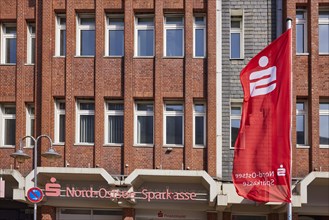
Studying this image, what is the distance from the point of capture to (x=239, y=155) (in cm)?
A: 1435

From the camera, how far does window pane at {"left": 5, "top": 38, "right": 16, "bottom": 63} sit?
2406cm

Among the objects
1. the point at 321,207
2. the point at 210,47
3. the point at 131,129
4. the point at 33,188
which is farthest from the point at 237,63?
the point at 33,188

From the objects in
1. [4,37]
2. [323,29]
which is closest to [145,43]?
[4,37]

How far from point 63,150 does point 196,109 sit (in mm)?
5244

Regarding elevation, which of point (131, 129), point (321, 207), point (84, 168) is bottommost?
point (321, 207)

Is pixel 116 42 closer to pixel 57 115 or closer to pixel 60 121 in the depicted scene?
pixel 57 115

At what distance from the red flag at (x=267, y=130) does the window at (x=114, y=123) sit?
918 cm

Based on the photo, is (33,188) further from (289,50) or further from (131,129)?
(289,50)

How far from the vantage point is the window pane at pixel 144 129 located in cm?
2289

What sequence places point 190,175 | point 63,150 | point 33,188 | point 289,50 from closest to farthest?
point 289,50
point 33,188
point 190,175
point 63,150

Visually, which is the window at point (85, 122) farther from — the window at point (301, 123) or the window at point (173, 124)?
the window at point (301, 123)

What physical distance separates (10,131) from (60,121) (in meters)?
2.07

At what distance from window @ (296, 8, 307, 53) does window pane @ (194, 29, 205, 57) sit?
3.56m

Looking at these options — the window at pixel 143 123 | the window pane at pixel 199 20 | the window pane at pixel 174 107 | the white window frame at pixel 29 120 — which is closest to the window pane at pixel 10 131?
the white window frame at pixel 29 120
